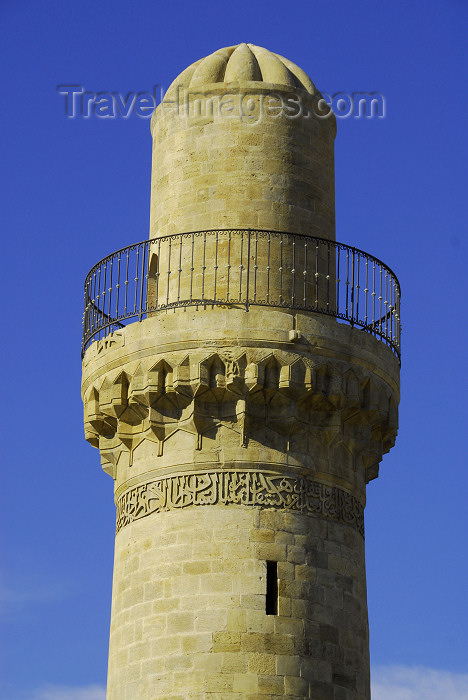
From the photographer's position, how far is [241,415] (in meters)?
18.6

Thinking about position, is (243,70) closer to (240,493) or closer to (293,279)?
(293,279)

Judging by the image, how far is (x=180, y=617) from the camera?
1794 cm

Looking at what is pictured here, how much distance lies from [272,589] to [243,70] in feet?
23.5

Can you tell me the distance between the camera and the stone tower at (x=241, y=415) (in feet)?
58.9

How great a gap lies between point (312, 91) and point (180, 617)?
7577 millimetres

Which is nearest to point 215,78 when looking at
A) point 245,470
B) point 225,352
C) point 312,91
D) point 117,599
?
point 312,91

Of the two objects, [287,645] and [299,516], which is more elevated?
[299,516]

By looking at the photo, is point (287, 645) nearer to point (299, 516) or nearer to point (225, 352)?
point (299, 516)

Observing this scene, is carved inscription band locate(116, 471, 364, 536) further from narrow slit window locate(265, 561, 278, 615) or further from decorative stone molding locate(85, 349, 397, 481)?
narrow slit window locate(265, 561, 278, 615)

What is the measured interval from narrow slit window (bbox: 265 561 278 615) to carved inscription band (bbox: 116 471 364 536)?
74 centimetres

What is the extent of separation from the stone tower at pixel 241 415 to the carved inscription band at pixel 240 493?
0.02 metres

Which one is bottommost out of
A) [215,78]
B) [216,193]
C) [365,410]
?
[365,410]

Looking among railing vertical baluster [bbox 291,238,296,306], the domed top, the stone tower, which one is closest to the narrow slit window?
the stone tower

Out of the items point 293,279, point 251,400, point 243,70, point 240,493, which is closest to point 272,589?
point 240,493
